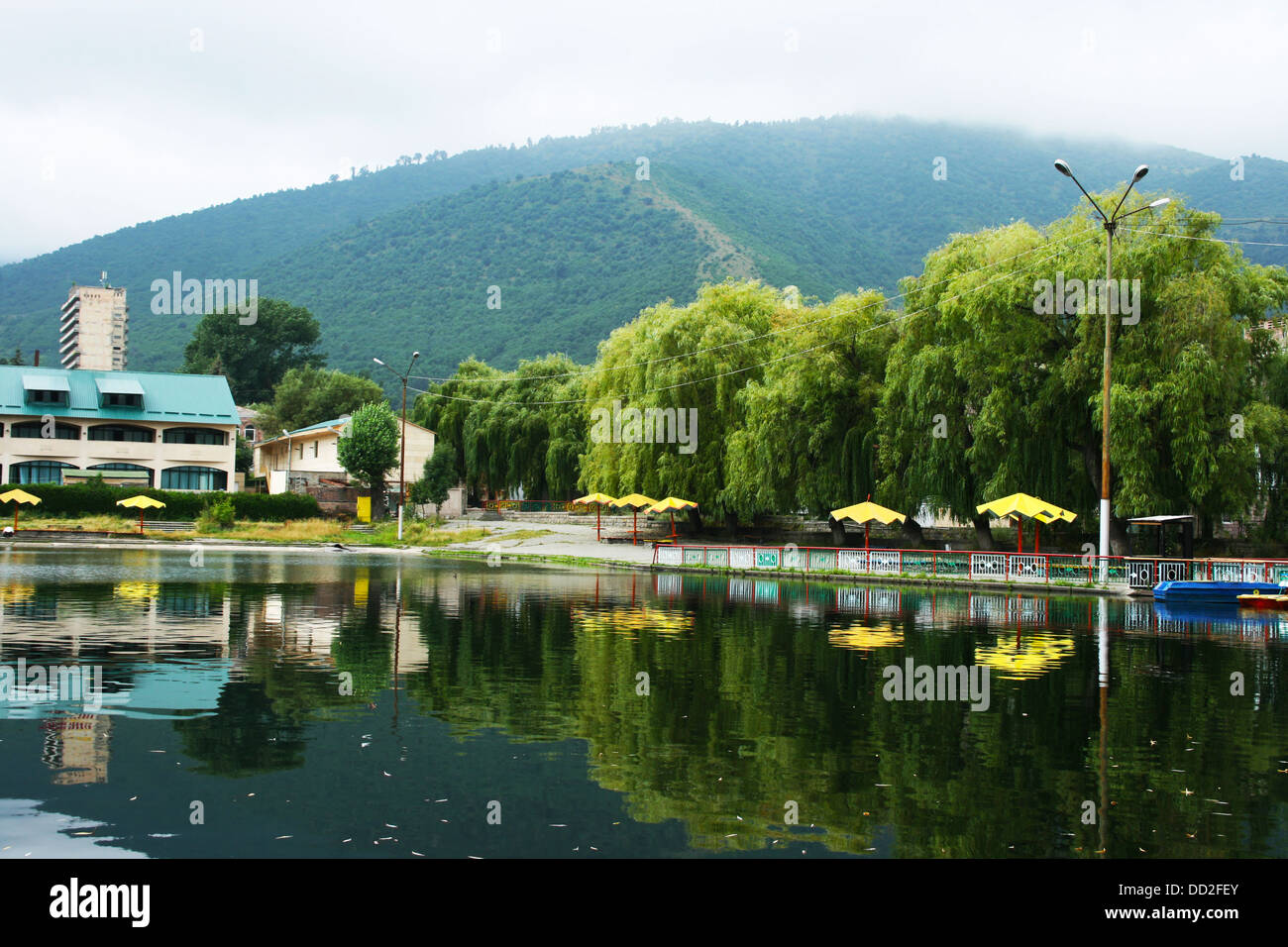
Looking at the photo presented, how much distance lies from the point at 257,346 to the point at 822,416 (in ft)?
314

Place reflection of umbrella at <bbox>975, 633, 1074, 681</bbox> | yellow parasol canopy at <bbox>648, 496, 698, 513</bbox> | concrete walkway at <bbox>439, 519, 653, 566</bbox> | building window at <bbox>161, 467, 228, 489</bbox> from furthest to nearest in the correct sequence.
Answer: building window at <bbox>161, 467, 228, 489</bbox> → yellow parasol canopy at <bbox>648, 496, 698, 513</bbox> → concrete walkway at <bbox>439, 519, 653, 566</bbox> → reflection of umbrella at <bbox>975, 633, 1074, 681</bbox>

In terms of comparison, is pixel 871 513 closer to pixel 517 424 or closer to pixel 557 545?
pixel 557 545

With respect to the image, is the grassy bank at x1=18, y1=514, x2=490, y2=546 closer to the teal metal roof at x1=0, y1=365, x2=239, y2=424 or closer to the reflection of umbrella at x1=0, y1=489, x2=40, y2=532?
the reflection of umbrella at x1=0, y1=489, x2=40, y2=532

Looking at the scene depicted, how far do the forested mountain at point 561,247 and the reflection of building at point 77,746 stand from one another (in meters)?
107

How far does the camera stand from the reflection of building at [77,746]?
24.8 ft

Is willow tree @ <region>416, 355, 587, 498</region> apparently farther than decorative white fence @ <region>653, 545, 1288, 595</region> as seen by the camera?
Yes

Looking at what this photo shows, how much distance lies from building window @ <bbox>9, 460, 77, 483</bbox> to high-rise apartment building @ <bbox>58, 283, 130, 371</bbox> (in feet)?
125

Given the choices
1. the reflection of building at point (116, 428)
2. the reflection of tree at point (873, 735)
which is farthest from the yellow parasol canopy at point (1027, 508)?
the reflection of building at point (116, 428)

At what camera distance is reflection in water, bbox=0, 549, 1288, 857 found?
6.52 m

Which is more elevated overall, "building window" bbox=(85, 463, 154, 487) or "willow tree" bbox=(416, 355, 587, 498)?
"willow tree" bbox=(416, 355, 587, 498)

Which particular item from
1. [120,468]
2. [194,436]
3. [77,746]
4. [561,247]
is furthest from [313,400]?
[77,746]

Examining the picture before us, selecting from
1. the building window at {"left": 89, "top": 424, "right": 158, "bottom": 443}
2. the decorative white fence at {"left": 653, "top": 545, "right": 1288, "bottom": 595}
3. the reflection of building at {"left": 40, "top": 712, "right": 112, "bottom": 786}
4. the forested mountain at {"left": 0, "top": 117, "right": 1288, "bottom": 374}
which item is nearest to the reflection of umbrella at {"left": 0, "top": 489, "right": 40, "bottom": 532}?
the building window at {"left": 89, "top": 424, "right": 158, "bottom": 443}

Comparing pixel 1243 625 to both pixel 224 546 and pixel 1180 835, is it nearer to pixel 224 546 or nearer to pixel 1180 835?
pixel 1180 835
